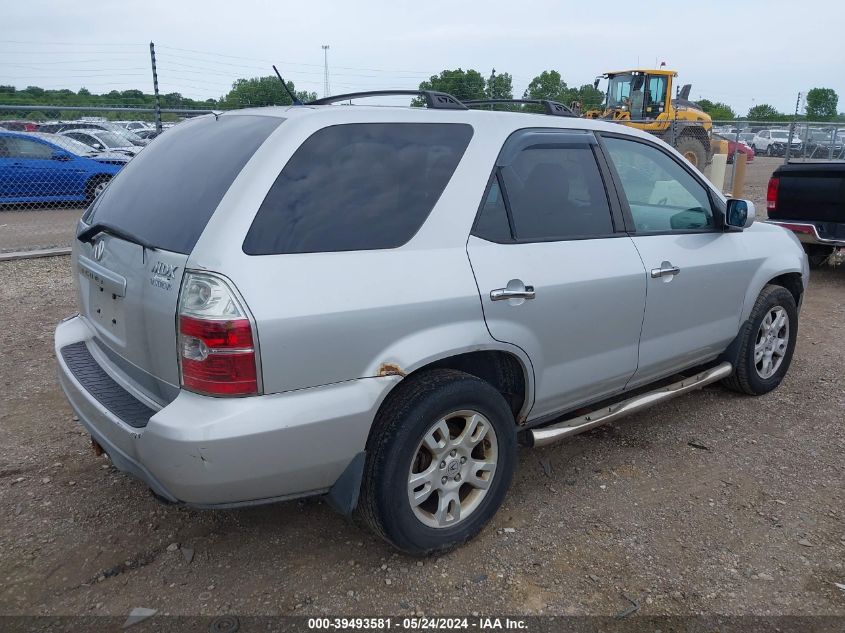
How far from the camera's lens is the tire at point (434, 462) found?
8.57 feet

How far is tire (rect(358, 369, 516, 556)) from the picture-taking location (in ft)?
8.57

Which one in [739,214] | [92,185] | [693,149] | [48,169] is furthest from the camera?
[693,149]

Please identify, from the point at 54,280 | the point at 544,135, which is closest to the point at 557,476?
the point at 544,135

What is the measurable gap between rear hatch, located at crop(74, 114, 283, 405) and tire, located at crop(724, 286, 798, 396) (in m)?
3.26

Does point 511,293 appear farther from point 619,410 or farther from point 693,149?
point 693,149

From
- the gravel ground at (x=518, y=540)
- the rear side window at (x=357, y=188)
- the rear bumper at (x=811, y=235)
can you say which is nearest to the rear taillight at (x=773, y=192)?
the rear bumper at (x=811, y=235)

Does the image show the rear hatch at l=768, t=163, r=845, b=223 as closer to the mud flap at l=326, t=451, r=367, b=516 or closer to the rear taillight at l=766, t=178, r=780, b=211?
the rear taillight at l=766, t=178, r=780, b=211

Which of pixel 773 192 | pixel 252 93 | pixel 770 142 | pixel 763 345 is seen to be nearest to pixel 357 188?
pixel 763 345

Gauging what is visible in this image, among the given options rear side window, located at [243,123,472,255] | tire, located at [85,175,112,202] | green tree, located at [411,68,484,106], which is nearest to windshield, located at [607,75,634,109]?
green tree, located at [411,68,484,106]

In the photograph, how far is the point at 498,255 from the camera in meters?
2.90

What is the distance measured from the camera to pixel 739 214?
3.95 meters

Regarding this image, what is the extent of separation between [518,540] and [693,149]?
18.2 m

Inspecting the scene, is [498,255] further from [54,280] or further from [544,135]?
[54,280]

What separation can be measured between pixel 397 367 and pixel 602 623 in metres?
1.21
